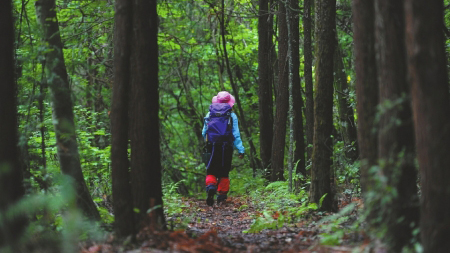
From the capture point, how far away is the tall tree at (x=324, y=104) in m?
7.70

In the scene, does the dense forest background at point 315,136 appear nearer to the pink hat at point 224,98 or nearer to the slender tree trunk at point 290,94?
the slender tree trunk at point 290,94

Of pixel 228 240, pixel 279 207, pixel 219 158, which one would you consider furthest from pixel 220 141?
pixel 228 240

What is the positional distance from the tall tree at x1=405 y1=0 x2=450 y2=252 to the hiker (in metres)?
6.92

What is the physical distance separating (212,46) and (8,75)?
1441 cm

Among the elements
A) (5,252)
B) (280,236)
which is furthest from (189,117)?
(5,252)

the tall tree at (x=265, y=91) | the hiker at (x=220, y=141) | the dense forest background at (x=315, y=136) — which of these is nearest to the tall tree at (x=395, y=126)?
the dense forest background at (x=315, y=136)

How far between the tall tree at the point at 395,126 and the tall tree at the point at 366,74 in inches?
20.0

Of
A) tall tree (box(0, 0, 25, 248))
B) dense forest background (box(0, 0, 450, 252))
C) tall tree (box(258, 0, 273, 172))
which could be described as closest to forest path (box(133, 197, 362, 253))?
dense forest background (box(0, 0, 450, 252))

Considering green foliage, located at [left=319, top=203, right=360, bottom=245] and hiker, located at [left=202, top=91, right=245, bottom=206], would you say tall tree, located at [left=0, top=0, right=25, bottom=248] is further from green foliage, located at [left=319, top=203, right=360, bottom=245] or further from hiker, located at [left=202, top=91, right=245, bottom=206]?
hiker, located at [left=202, top=91, right=245, bottom=206]

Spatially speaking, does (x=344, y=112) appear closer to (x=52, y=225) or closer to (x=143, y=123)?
(x=143, y=123)

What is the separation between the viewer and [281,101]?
44.5 feet

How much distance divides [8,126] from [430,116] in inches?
166

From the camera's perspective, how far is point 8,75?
5.29m

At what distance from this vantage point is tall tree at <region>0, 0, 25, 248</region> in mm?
5095
